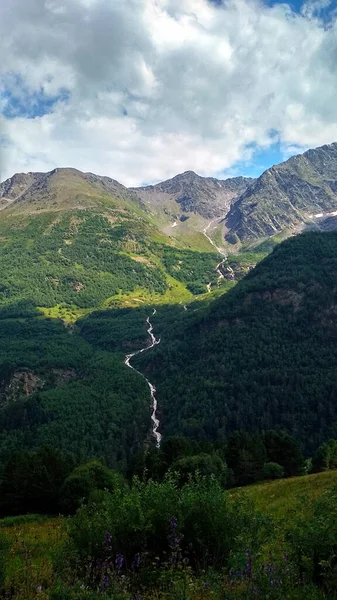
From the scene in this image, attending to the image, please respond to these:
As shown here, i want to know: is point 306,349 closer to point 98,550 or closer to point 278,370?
point 278,370

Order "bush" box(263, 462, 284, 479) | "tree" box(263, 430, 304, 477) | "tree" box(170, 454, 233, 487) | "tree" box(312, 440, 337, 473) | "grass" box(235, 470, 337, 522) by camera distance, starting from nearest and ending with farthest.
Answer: "grass" box(235, 470, 337, 522), "tree" box(170, 454, 233, 487), "tree" box(312, 440, 337, 473), "bush" box(263, 462, 284, 479), "tree" box(263, 430, 304, 477)

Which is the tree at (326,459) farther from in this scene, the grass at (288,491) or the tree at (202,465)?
the grass at (288,491)

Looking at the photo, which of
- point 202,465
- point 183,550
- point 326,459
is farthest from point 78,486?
point 326,459

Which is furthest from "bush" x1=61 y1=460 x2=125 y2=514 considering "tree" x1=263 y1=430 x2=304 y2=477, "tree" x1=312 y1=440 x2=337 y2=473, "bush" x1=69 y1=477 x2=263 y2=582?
"tree" x1=263 y1=430 x2=304 y2=477

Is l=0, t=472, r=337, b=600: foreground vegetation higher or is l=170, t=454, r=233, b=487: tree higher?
l=0, t=472, r=337, b=600: foreground vegetation

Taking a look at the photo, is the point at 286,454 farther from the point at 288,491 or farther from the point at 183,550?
the point at 183,550

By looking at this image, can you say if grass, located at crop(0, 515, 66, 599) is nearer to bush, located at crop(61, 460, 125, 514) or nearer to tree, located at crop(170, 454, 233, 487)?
bush, located at crop(61, 460, 125, 514)

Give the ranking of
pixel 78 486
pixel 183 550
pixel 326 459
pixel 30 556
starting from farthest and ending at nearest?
pixel 326 459 < pixel 78 486 < pixel 30 556 < pixel 183 550

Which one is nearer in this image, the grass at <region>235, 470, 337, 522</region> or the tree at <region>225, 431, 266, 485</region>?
the grass at <region>235, 470, 337, 522</region>

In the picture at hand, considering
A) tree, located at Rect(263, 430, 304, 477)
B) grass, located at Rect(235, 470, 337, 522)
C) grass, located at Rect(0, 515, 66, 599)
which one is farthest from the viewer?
tree, located at Rect(263, 430, 304, 477)

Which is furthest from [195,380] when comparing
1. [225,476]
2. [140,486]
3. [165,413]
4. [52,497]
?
[140,486]

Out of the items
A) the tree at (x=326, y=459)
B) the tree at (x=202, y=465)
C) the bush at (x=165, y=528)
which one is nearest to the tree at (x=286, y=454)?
the tree at (x=326, y=459)
